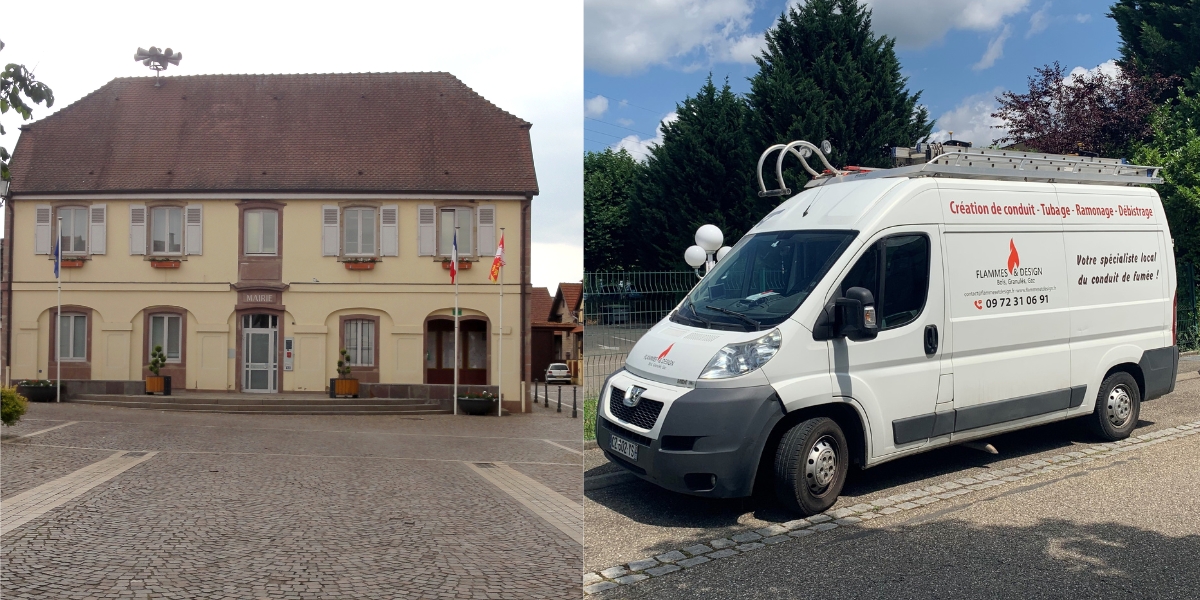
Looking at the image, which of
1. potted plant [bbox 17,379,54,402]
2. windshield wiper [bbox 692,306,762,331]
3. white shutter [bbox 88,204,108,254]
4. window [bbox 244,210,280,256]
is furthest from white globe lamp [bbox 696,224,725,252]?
potted plant [bbox 17,379,54,402]

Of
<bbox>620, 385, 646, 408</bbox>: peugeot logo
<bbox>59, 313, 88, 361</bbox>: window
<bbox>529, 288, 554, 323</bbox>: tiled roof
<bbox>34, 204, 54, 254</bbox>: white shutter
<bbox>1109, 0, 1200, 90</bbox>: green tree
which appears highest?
<bbox>1109, 0, 1200, 90</bbox>: green tree

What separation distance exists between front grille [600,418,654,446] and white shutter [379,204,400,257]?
49.2 inches

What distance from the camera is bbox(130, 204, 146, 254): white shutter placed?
338 centimetres

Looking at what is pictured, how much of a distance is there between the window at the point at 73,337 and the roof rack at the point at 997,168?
324cm

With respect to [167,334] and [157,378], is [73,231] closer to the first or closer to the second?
[167,334]

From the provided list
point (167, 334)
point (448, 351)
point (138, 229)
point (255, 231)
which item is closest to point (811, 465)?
point (448, 351)

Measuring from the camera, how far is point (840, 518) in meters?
3.49

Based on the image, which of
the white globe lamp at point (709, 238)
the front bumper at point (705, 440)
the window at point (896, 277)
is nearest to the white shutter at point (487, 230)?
the front bumper at point (705, 440)

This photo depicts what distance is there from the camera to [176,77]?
3.41m

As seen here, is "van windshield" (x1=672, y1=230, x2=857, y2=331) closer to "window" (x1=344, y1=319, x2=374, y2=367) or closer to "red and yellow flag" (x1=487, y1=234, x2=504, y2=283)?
"red and yellow flag" (x1=487, y1=234, x2=504, y2=283)

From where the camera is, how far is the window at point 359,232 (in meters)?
3.66

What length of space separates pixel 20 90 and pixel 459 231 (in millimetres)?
1598

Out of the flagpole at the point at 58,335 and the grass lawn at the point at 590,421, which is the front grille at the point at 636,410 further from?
the flagpole at the point at 58,335

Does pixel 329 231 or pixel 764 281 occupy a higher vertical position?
pixel 329 231
